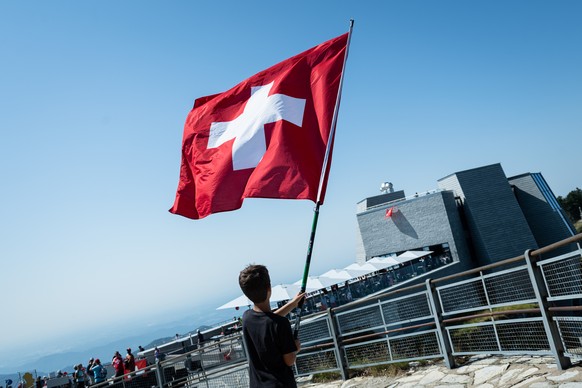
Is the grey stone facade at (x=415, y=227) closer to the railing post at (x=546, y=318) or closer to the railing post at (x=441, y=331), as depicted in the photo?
the railing post at (x=441, y=331)

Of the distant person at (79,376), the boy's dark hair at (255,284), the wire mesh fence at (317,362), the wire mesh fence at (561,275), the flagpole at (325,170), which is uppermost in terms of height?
the flagpole at (325,170)

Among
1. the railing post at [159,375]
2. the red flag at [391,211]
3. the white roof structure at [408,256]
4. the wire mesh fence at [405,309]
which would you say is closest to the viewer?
the railing post at [159,375]

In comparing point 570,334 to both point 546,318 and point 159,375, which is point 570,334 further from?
point 159,375

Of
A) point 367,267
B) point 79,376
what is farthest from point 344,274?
point 79,376

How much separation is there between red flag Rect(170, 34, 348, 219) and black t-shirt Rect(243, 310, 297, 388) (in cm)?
250

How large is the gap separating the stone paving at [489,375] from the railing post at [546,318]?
0.12 metres

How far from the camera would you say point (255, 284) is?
3260 mm

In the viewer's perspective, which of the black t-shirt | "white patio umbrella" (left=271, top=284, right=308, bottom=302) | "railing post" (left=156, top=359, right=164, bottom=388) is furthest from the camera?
"white patio umbrella" (left=271, top=284, right=308, bottom=302)

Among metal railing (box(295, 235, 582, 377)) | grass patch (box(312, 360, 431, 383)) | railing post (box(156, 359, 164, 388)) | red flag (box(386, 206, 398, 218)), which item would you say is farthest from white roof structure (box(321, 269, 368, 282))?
grass patch (box(312, 360, 431, 383))

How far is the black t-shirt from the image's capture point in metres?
3.13

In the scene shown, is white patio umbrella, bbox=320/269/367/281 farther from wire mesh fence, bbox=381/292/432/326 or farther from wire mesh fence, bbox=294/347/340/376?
wire mesh fence, bbox=294/347/340/376

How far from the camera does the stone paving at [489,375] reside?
4.99 metres

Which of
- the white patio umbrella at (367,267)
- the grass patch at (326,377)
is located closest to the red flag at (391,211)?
the white patio umbrella at (367,267)

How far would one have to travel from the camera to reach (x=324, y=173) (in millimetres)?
5348
